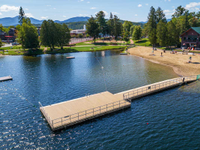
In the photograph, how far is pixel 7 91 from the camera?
5094cm

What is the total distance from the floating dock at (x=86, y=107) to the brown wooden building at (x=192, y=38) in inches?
2877

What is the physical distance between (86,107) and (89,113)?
9.07 feet

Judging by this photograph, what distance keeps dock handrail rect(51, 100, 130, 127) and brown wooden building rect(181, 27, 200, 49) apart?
288ft

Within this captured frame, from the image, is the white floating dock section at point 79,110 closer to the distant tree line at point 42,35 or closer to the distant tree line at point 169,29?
the distant tree line at point 169,29

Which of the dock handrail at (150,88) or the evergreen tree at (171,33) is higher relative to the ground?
the evergreen tree at (171,33)

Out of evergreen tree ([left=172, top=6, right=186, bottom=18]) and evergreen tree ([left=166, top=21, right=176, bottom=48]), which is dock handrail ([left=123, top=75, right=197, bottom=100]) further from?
evergreen tree ([left=172, top=6, right=186, bottom=18])

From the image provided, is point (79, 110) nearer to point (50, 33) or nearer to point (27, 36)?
point (50, 33)

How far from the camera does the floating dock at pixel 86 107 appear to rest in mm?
32188

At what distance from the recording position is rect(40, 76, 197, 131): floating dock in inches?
1267

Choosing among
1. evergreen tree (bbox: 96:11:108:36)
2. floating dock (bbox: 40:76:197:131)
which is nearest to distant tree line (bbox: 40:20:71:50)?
evergreen tree (bbox: 96:11:108:36)

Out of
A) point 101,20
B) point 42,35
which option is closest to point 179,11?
point 101,20

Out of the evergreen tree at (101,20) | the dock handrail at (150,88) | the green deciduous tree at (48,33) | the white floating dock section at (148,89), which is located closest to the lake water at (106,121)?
the white floating dock section at (148,89)

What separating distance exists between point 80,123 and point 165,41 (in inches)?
3857

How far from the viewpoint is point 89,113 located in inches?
1371
